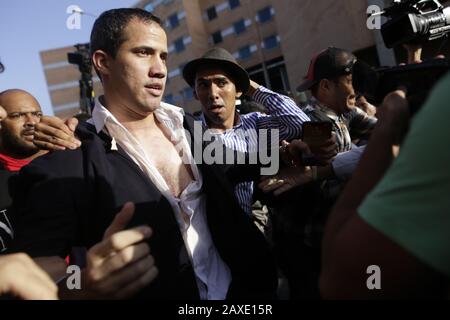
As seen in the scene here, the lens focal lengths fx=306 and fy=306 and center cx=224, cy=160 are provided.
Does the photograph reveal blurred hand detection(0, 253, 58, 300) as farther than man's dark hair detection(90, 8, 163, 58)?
No

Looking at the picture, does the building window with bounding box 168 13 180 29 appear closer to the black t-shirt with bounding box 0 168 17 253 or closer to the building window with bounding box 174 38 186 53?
the building window with bounding box 174 38 186 53

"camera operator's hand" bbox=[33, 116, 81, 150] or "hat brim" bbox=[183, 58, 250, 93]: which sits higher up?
"hat brim" bbox=[183, 58, 250, 93]

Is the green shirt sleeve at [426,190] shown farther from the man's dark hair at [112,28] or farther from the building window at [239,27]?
the building window at [239,27]

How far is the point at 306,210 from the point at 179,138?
2.92ft

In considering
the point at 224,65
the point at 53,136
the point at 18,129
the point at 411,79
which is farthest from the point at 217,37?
the point at 411,79

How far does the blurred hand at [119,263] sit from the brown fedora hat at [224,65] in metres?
2.19

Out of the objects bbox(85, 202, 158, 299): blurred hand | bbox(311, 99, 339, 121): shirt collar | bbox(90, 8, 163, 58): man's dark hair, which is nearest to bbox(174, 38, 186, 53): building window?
bbox(311, 99, 339, 121): shirt collar

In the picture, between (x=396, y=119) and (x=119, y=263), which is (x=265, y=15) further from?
(x=119, y=263)

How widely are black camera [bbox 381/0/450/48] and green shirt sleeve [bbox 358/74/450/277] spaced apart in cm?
108

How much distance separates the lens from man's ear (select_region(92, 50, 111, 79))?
1775 millimetres

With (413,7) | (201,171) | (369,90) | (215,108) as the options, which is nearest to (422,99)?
(369,90)

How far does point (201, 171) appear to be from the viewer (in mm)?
1848

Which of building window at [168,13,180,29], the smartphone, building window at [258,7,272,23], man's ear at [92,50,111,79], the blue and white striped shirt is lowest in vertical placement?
the smartphone

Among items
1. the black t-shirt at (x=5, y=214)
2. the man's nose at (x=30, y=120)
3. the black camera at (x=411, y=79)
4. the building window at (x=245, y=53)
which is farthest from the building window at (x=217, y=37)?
the black camera at (x=411, y=79)
